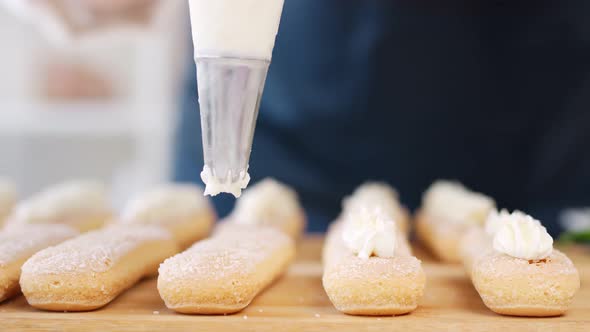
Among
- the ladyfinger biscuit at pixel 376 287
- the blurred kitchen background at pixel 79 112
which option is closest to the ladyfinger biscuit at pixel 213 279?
the ladyfinger biscuit at pixel 376 287

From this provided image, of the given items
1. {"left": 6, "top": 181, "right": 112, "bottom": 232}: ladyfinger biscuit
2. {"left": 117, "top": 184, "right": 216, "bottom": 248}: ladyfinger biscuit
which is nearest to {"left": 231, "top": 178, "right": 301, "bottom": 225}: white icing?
{"left": 117, "top": 184, "right": 216, "bottom": 248}: ladyfinger biscuit

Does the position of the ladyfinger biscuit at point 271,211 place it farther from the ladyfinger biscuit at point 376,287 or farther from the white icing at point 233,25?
the white icing at point 233,25

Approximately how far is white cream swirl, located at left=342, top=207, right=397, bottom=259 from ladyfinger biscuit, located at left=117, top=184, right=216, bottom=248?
66 centimetres

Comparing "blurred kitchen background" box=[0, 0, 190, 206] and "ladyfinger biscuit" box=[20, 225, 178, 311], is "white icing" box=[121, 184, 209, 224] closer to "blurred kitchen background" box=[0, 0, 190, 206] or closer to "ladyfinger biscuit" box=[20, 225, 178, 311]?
"ladyfinger biscuit" box=[20, 225, 178, 311]

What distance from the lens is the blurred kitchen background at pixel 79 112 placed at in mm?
4410

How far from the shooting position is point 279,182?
2.46 m

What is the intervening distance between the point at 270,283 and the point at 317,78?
110 cm

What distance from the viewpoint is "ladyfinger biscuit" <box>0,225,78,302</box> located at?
4.21 ft

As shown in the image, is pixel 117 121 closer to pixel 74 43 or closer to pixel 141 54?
pixel 141 54

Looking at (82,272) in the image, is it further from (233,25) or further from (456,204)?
(456,204)

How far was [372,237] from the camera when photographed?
130 centimetres

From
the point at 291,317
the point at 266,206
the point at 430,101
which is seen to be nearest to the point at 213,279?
the point at 291,317

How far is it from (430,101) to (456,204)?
532 millimetres

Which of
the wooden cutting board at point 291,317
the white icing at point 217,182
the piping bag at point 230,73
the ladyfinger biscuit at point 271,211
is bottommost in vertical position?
the wooden cutting board at point 291,317
